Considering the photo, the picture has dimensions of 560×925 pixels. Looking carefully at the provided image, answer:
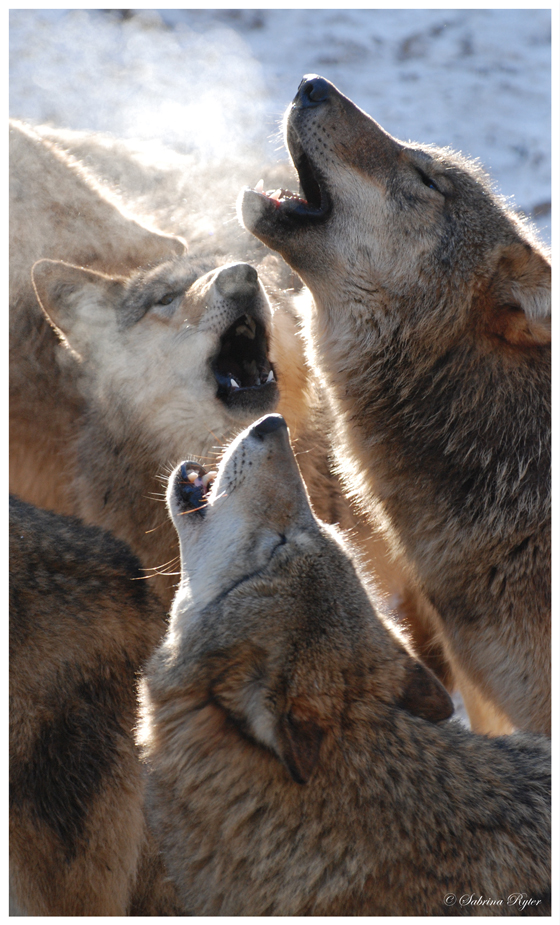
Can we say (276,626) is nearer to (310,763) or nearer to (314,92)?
(310,763)

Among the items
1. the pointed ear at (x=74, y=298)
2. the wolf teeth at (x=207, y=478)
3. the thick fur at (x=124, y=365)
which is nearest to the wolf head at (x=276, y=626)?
the wolf teeth at (x=207, y=478)

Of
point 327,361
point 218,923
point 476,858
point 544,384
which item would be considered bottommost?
point 218,923

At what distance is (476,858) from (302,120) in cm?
260

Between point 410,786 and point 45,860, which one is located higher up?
point 410,786

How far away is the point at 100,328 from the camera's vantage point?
3.78m

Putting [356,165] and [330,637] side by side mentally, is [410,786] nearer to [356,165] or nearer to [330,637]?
[330,637]

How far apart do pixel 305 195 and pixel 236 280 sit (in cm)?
48

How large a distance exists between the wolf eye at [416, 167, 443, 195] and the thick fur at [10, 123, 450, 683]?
932 mm

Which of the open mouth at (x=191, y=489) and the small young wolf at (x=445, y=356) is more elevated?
the small young wolf at (x=445, y=356)

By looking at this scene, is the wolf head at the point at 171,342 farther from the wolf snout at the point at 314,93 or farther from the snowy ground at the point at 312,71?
the snowy ground at the point at 312,71

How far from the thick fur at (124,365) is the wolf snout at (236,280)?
6cm

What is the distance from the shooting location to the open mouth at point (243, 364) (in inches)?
139

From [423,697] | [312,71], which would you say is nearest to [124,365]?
[423,697]
